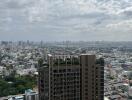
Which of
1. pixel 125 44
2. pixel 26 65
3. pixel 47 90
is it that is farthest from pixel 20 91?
pixel 125 44

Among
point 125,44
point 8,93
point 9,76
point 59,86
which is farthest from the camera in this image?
point 125,44

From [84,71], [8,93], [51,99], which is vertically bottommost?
[8,93]

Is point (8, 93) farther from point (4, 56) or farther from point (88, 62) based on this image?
point (4, 56)

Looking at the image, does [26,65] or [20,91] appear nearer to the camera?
[20,91]

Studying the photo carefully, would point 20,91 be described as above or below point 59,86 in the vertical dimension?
below

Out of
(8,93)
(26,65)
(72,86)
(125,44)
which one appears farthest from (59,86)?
(125,44)

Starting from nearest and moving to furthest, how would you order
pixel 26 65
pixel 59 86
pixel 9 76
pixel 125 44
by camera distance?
pixel 59 86, pixel 9 76, pixel 26 65, pixel 125 44
